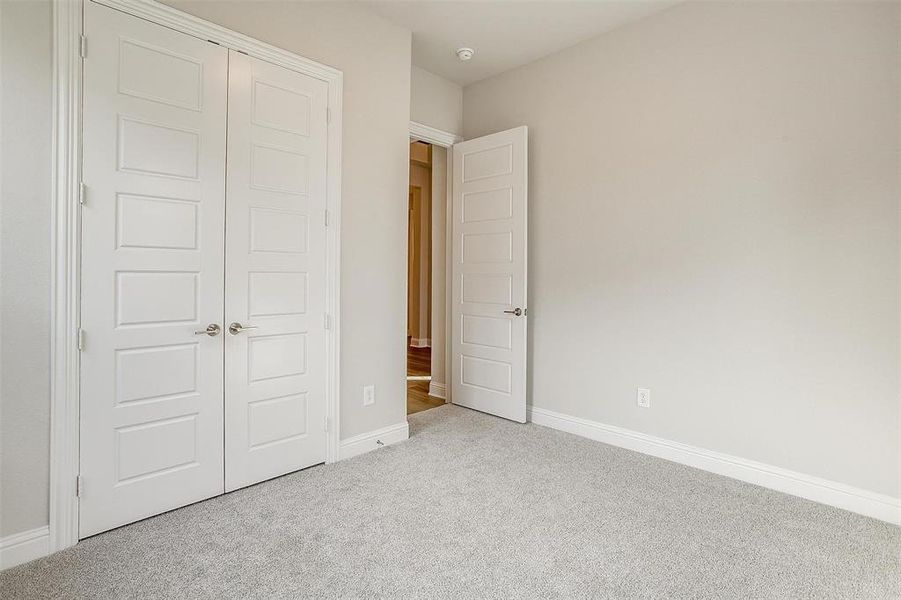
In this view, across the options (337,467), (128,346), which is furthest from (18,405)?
(337,467)

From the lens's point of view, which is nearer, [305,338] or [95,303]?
[95,303]

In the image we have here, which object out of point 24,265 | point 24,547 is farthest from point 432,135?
point 24,547

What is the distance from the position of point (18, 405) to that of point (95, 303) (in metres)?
0.48

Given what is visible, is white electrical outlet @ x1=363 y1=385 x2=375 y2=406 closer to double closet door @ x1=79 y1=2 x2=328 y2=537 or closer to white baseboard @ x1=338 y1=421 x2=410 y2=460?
white baseboard @ x1=338 y1=421 x2=410 y2=460

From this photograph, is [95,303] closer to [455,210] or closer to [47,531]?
[47,531]

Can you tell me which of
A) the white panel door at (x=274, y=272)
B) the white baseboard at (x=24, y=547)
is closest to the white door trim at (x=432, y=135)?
the white panel door at (x=274, y=272)

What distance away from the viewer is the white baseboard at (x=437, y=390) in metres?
4.62

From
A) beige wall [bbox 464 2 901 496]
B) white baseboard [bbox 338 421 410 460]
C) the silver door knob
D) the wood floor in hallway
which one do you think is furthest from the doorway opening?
the silver door knob

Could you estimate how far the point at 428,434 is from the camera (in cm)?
350

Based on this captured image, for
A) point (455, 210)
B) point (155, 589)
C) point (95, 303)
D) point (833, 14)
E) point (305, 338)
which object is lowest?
point (155, 589)

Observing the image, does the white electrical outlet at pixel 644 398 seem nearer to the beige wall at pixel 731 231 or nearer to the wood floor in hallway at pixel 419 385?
the beige wall at pixel 731 231

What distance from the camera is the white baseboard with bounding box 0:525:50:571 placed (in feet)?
6.05

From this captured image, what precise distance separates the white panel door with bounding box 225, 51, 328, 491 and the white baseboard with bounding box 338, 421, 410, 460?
169 mm

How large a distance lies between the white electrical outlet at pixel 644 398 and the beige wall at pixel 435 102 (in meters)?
2.79
